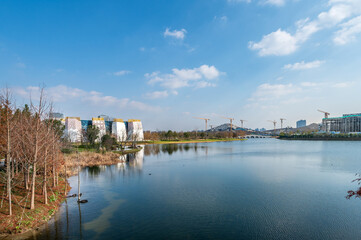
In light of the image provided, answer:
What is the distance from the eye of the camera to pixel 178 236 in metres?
12.2

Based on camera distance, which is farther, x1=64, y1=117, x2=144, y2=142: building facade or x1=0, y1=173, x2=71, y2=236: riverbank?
x1=64, y1=117, x2=144, y2=142: building facade

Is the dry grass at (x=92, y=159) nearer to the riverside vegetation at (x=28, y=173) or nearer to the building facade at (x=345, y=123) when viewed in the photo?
the riverside vegetation at (x=28, y=173)

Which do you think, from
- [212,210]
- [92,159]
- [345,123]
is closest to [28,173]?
[212,210]

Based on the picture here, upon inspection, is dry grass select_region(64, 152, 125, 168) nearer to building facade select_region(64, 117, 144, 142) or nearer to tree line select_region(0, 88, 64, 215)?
tree line select_region(0, 88, 64, 215)

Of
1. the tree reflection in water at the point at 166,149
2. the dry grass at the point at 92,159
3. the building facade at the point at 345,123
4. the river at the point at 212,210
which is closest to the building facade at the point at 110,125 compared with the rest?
the tree reflection in water at the point at 166,149

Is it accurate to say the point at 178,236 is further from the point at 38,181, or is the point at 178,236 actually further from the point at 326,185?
the point at 326,185

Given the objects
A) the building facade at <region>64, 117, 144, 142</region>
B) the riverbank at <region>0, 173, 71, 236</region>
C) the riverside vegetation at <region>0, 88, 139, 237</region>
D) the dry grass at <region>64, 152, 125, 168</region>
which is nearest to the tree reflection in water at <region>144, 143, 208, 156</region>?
the dry grass at <region>64, 152, 125, 168</region>

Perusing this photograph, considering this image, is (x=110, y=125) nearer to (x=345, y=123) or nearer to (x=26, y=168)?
(x=26, y=168)

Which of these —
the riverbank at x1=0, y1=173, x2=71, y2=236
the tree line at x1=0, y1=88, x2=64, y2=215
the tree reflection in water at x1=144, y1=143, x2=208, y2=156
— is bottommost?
the tree reflection in water at x1=144, y1=143, x2=208, y2=156

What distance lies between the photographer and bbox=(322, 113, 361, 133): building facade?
176663mm

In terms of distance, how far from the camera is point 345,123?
184375 millimetres

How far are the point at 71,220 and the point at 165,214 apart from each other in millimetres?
6578

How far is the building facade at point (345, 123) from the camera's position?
177 metres

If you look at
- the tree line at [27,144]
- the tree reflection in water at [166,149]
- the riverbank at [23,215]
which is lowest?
the tree reflection in water at [166,149]
